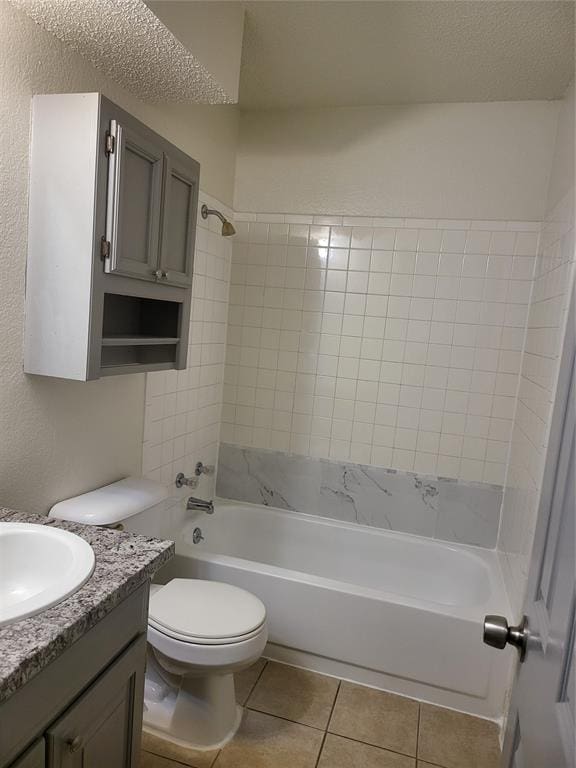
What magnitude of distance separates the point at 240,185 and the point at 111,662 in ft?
7.80

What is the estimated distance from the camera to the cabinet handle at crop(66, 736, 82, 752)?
934mm

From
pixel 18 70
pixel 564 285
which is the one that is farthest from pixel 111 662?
pixel 564 285

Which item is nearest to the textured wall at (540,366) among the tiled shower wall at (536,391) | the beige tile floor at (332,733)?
the tiled shower wall at (536,391)

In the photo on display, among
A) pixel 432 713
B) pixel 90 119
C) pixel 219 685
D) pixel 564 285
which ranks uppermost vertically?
pixel 90 119

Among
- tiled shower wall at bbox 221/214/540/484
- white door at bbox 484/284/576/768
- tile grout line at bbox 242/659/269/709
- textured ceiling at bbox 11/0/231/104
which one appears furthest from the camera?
tiled shower wall at bbox 221/214/540/484

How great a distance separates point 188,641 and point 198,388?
1259 millimetres

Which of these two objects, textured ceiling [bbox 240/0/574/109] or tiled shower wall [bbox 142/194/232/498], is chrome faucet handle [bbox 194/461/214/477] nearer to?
tiled shower wall [bbox 142/194/232/498]

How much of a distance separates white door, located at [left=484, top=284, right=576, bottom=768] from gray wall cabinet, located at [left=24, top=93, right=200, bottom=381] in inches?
44.6

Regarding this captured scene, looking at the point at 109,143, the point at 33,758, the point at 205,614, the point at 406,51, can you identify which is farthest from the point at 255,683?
the point at 406,51

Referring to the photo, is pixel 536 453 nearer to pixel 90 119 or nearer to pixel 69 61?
pixel 90 119

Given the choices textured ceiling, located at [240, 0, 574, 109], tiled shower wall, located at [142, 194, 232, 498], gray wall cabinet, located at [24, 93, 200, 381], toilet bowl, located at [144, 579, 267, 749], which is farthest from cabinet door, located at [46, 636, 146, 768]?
textured ceiling, located at [240, 0, 574, 109]

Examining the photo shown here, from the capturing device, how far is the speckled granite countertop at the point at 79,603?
0.79 meters

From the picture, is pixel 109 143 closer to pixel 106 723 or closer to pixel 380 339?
pixel 106 723

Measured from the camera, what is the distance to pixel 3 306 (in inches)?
53.5
